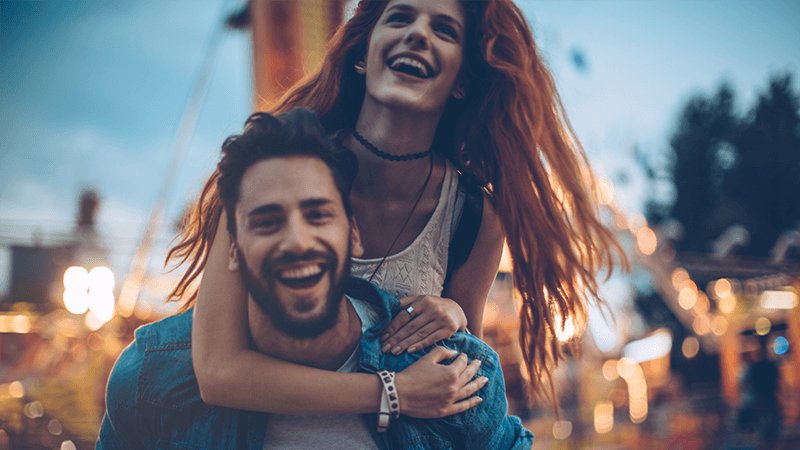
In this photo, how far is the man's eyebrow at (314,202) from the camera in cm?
141

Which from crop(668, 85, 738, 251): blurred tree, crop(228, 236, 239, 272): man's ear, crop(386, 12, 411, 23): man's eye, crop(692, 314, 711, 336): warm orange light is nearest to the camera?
crop(228, 236, 239, 272): man's ear

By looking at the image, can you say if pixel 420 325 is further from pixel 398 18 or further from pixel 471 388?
pixel 398 18

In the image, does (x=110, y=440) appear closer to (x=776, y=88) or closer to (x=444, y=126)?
(x=444, y=126)

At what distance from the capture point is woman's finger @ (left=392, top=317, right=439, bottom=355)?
1614 mm

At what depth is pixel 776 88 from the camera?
2145 centimetres

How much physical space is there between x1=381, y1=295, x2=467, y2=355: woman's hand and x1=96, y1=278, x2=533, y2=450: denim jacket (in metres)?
0.02

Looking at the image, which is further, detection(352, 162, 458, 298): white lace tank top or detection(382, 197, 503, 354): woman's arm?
detection(352, 162, 458, 298): white lace tank top

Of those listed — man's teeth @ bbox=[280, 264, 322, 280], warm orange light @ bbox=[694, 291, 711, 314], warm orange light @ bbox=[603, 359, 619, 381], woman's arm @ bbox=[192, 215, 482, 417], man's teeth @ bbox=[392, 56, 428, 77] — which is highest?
man's teeth @ bbox=[392, 56, 428, 77]

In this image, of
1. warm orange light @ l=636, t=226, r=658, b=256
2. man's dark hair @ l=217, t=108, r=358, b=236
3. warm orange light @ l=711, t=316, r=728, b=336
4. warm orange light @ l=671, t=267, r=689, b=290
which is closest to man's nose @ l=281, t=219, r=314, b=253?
man's dark hair @ l=217, t=108, r=358, b=236

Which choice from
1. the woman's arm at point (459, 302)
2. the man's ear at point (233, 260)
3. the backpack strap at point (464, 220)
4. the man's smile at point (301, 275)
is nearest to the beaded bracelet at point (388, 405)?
the woman's arm at point (459, 302)

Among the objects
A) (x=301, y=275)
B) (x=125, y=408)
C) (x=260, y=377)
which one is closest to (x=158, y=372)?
(x=125, y=408)

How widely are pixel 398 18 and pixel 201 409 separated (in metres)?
1.01

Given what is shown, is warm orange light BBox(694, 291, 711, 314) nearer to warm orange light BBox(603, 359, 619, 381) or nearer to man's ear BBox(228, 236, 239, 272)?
warm orange light BBox(603, 359, 619, 381)

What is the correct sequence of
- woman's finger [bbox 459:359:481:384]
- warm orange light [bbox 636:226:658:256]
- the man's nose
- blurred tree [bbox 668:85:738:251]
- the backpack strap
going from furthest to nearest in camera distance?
blurred tree [bbox 668:85:738:251] < warm orange light [bbox 636:226:658:256] < the backpack strap < woman's finger [bbox 459:359:481:384] < the man's nose
